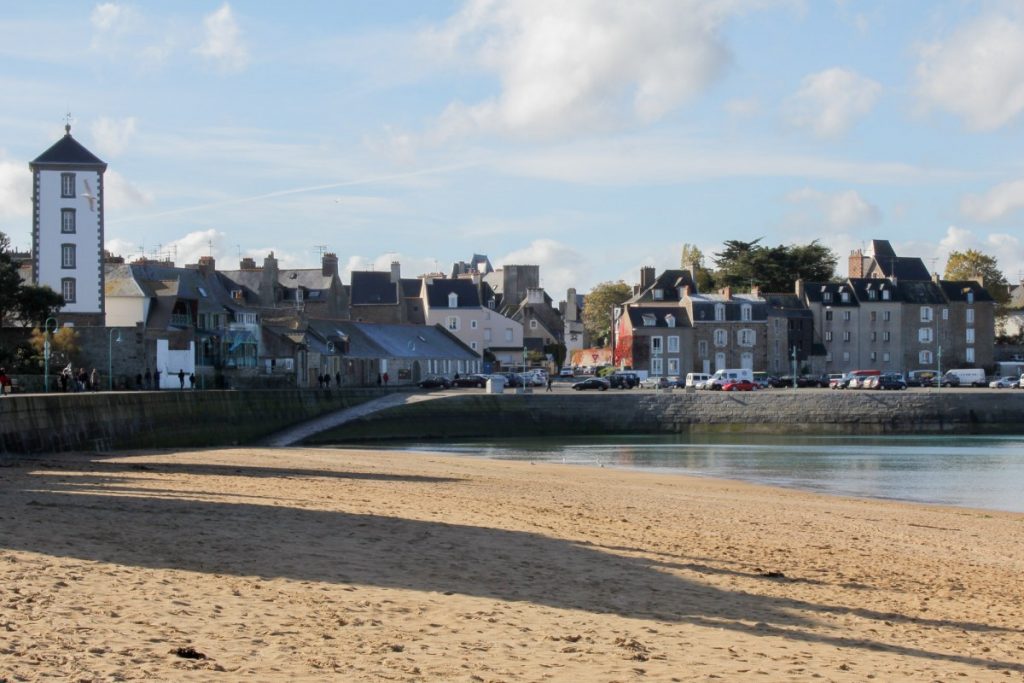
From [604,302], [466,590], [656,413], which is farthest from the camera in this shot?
[604,302]

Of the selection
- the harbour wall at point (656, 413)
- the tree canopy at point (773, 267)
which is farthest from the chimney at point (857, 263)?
the harbour wall at point (656, 413)

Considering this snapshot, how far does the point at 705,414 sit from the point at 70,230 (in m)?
33.5

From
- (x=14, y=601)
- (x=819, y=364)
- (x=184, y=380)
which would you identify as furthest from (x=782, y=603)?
(x=819, y=364)

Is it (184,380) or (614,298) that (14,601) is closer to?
(184,380)

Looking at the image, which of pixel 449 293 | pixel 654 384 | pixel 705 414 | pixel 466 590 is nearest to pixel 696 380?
pixel 654 384

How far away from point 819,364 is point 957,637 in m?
96.8

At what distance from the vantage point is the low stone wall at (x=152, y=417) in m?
29.8

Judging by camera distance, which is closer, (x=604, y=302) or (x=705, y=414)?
(x=705, y=414)

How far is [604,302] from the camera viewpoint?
134875mm

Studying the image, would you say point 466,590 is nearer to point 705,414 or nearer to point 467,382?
point 705,414

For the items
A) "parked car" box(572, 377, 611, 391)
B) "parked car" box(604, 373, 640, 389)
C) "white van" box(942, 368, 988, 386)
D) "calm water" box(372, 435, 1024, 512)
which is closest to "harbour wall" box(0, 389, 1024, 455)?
"calm water" box(372, 435, 1024, 512)

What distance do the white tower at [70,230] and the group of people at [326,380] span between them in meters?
12.7

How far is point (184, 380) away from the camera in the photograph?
201ft

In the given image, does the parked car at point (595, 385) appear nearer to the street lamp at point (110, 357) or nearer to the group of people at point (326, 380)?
the group of people at point (326, 380)
